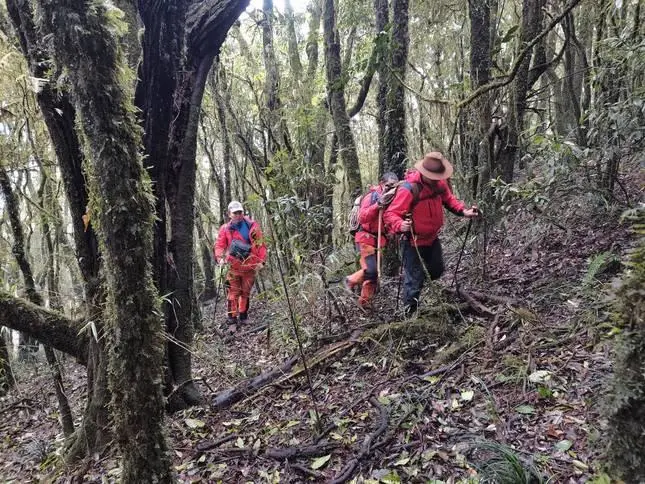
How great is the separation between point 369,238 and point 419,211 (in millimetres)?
1047

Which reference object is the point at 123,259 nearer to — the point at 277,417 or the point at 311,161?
the point at 277,417

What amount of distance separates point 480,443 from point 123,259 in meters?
2.55

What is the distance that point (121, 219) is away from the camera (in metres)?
2.39

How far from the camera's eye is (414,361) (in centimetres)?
457

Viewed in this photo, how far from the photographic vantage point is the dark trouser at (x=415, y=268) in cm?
542

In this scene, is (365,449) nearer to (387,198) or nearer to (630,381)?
(630,381)

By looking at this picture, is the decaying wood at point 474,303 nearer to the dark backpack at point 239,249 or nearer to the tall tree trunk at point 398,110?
the tall tree trunk at point 398,110

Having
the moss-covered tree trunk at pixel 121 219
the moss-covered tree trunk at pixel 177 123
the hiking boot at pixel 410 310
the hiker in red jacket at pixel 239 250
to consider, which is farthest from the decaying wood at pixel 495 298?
the hiker in red jacket at pixel 239 250

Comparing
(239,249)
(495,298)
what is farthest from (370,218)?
(239,249)

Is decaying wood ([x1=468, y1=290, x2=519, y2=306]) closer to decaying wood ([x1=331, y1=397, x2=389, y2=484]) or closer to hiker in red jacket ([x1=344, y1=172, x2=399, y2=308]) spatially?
hiker in red jacket ([x1=344, y1=172, x2=399, y2=308])

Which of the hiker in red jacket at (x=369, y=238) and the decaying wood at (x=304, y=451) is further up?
the hiker in red jacket at (x=369, y=238)

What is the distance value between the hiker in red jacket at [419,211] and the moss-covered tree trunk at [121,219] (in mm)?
3266

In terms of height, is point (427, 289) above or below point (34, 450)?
above

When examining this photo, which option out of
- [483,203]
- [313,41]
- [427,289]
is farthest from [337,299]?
[313,41]
